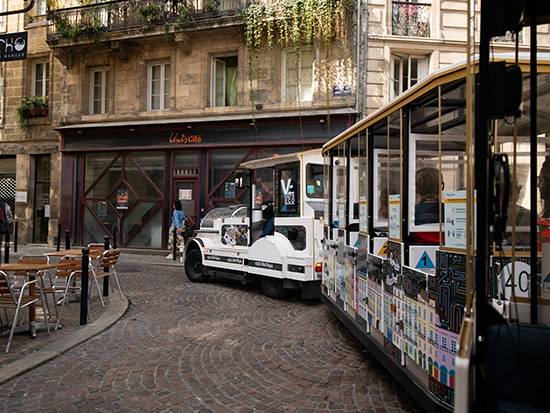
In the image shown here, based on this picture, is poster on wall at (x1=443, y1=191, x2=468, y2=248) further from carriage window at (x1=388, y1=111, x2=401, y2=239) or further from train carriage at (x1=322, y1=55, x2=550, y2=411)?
carriage window at (x1=388, y1=111, x2=401, y2=239)

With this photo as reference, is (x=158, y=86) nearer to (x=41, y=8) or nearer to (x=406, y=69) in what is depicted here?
(x=41, y=8)

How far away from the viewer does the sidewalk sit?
5.18m

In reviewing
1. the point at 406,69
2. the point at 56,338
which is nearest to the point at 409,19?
the point at 406,69

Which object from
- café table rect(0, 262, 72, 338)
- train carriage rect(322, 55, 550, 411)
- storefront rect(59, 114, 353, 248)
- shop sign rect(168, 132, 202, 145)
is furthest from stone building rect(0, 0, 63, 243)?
train carriage rect(322, 55, 550, 411)

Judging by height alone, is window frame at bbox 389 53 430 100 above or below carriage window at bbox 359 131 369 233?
above

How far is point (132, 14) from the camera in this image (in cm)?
1766

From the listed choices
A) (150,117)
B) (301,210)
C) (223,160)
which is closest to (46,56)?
(150,117)

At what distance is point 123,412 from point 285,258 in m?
4.64

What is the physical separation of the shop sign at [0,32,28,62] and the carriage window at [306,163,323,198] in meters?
4.70

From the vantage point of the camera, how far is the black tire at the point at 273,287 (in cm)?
884

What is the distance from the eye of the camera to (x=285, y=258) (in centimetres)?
843

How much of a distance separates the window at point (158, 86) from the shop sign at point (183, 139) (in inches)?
53.3

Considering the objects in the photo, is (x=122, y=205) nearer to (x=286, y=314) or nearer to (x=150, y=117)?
(x=150, y=117)

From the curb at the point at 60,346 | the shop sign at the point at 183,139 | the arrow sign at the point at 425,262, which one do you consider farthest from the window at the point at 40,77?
the arrow sign at the point at 425,262
